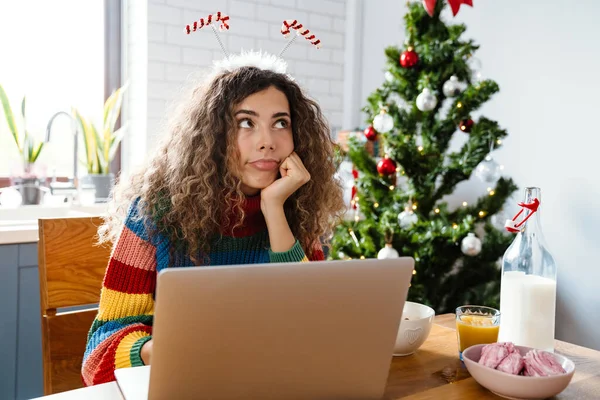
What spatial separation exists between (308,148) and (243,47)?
1.92 m

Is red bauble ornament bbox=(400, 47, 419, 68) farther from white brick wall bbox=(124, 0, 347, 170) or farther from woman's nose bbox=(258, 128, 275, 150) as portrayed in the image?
woman's nose bbox=(258, 128, 275, 150)

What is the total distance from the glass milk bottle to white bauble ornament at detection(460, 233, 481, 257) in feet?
4.33

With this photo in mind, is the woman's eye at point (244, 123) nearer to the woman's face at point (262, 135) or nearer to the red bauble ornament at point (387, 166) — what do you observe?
the woman's face at point (262, 135)

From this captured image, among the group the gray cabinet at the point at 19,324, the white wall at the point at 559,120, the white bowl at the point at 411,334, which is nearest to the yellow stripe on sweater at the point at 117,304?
the white bowl at the point at 411,334

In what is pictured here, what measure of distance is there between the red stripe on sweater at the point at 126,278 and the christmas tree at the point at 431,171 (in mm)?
1319

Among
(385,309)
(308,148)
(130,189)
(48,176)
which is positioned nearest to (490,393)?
(385,309)

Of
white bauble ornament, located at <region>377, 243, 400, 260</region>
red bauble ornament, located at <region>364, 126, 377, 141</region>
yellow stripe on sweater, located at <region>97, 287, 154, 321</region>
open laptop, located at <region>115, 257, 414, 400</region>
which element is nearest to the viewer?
open laptop, located at <region>115, 257, 414, 400</region>

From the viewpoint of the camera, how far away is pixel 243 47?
3.20m

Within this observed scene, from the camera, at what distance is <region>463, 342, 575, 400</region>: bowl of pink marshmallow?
82 cm

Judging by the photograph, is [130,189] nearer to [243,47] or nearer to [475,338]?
[475,338]

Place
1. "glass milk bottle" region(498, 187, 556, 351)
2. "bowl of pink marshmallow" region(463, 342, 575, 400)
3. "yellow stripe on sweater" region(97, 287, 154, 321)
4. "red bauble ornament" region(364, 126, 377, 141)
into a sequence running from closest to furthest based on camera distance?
"bowl of pink marshmallow" region(463, 342, 575, 400), "glass milk bottle" region(498, 187, 556, 351), "yellow stripe on sweater" region(97, 287, 154, 321), "red bauble ornament" region(364, 126, 377, 141)

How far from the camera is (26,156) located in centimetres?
270

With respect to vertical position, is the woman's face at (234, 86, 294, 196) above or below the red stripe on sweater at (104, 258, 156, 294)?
above

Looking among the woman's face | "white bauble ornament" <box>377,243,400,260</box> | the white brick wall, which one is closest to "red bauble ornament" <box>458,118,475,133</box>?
"white bauble ornament" <box>377,243,400,260</box>
